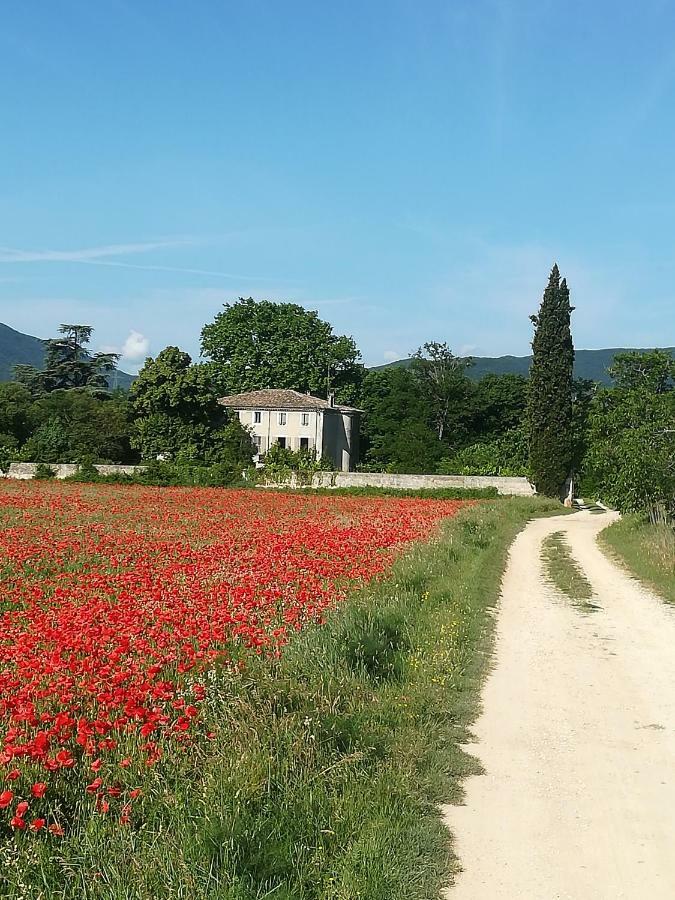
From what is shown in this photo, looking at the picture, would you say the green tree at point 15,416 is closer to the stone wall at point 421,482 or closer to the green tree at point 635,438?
the stone wall at point 421,482

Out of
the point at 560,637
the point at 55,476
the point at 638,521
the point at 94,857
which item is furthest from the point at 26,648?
the point at 55,476

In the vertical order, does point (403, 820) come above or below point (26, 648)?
below

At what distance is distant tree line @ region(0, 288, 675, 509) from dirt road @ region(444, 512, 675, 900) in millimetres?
17380

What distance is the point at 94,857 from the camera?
15.4 feet

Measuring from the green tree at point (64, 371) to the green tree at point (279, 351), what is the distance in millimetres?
16137

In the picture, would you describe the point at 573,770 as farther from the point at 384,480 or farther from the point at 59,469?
the point at 59,469

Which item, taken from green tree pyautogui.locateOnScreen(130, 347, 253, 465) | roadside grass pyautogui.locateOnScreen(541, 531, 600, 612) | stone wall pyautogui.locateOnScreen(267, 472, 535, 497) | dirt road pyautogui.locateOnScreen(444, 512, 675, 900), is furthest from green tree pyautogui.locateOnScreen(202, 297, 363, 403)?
dirt road pyautogui.locateOnScreen(444, 512, 675, 900)

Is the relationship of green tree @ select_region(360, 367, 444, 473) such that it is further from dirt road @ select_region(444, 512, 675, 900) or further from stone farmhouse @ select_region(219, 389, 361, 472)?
dirt road @ select_region(444, 512, 675, 900)

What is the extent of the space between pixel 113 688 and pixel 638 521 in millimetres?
29255

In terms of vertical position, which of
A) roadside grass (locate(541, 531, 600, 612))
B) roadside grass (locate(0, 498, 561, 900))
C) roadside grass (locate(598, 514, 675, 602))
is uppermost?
roadside grass (locate(0, 498, 561, 900))

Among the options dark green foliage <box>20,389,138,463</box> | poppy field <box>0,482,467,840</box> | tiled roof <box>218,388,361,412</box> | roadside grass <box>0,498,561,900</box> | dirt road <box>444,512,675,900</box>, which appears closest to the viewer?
roadside grass <box>0,498,561,900</box>

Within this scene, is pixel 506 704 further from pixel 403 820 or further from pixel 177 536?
pixel 177 536

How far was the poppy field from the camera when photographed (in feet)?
18.2

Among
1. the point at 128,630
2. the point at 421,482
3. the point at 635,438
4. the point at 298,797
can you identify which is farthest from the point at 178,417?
the point at 298,797
